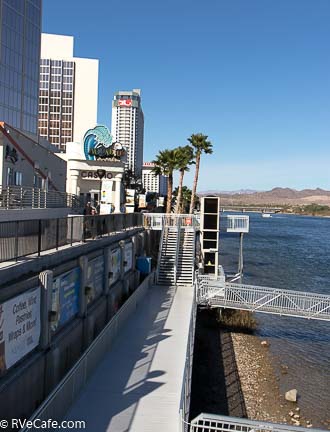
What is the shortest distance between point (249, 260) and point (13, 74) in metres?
41.8

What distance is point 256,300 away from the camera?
22828 millimetres

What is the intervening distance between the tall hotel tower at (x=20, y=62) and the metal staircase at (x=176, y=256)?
40.1 meters

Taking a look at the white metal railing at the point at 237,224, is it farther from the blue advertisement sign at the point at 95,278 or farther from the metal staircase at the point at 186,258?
the blue advertisement sign at the point at 95,278

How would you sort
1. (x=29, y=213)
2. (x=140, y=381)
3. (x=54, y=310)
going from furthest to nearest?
1. (x=29, y=213)
2. (x=140, y=381)
3. (x=54, y=310)

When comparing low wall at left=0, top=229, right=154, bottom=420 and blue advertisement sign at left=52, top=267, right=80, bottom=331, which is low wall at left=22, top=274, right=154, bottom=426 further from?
blue advertisement sign at left=52, top=267, right=80, bottom=331

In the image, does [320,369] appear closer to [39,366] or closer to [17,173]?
[39,366]

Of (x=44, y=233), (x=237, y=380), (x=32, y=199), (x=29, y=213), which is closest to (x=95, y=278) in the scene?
(x=44, y=233)

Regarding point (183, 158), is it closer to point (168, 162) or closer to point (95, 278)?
point (168, 162)

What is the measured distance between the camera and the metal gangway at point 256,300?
876 inches

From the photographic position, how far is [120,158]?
45094mm

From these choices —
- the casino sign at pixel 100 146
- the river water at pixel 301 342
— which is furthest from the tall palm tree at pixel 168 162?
the river water at pixel 301 342

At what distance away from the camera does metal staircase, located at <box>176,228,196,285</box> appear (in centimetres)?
2519

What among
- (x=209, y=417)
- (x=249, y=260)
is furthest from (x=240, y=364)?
(x=249, y=260)

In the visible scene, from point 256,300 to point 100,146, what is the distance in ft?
86.3
